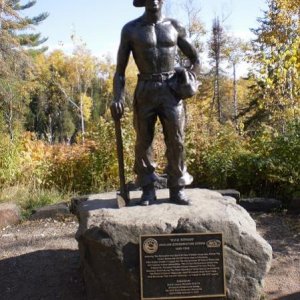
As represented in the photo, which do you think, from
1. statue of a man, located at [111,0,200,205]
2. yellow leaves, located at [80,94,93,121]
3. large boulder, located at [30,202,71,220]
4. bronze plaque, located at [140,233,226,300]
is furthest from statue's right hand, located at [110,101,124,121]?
yellow leaves, located at [80,94,93,121]

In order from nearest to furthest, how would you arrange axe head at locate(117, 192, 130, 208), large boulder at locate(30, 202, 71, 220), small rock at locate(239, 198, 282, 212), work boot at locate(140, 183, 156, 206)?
axe head at locate(117, 192, 130, 208), work boot at locate(140, 183, 156, 206), large boulder at locate(30, 202, 71, 220), small rock at locate(239, 198, 282, 212)

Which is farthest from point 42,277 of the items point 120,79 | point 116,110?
point 120,79

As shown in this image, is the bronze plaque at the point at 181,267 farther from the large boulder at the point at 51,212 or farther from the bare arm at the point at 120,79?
the large boulder at the point at 51,212

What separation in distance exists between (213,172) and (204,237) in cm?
411

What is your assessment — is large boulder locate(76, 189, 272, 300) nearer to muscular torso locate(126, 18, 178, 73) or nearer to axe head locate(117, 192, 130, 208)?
axe head locate(117, 192, 130, 208)

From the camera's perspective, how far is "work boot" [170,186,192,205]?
418cm

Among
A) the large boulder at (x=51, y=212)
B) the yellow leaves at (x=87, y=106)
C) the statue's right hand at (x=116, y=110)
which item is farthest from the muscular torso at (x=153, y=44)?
the yellow leaves at (x=87, y=106)

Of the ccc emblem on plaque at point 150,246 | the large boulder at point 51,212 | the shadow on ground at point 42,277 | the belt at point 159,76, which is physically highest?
the belt at point 159,76

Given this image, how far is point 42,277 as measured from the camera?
4531mm

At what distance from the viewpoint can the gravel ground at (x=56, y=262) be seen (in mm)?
4297

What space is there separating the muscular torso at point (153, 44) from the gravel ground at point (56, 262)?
220cm

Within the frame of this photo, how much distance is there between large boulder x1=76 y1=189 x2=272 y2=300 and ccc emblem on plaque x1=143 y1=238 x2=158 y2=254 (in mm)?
73

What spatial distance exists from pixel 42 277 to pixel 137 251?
1.38 meters

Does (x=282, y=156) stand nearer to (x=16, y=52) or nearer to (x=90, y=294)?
(x=90, y=294)
